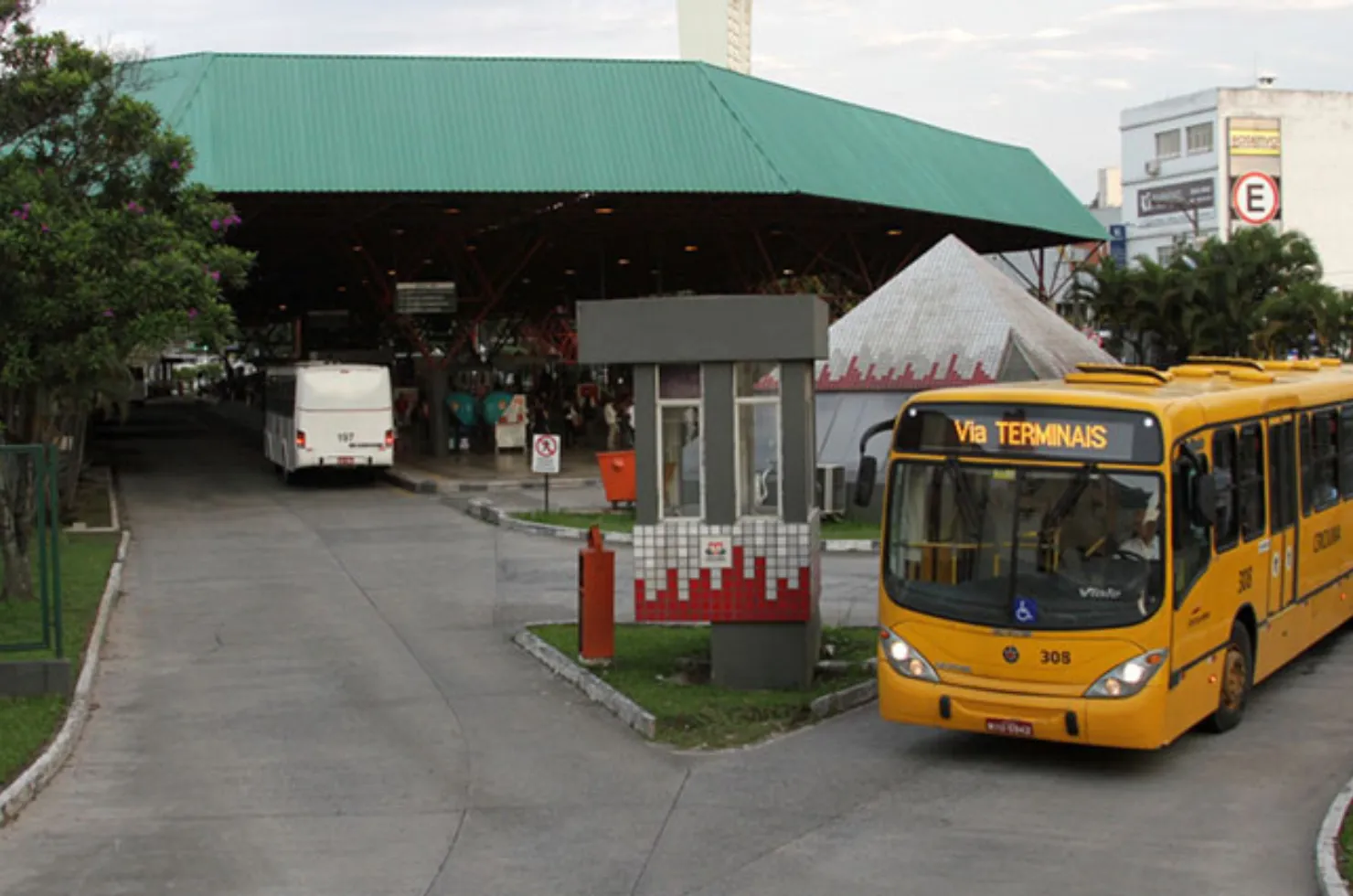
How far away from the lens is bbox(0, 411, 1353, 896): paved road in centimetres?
889

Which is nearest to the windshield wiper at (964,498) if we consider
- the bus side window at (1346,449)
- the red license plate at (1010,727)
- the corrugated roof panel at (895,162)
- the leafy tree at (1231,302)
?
the red license plate at (1010,727)

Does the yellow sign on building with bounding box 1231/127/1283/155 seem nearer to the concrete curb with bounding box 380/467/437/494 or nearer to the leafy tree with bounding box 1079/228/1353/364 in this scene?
the leafy tree with bounding box 1079/228/1353/364

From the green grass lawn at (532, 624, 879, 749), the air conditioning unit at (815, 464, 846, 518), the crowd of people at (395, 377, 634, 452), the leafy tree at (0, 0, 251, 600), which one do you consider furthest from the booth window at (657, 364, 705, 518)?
the crowd of people at (395, 377, 634, 452)

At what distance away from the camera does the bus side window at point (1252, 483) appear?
40.6ft

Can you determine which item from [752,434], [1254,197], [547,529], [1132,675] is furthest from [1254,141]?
[1132,675]

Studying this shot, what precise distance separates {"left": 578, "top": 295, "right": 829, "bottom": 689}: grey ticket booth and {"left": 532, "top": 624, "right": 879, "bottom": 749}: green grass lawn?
1.86 ft

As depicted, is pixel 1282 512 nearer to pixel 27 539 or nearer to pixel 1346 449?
pixel 1346 449

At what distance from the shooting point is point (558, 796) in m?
10.6

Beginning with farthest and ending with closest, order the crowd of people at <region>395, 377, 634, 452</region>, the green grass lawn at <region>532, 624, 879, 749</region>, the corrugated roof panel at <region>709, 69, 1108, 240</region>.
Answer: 1. the crowd of people at <region>395, 377, 634, 452</region>
2. the corrugated roof panel at <region>709, 69, 1108, 240</region>
3. the green grass lawn at <region>532, 624, 879, 749</region>

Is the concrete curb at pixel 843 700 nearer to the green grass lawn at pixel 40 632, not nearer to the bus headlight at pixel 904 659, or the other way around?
the bus headlight at pixel 904 659

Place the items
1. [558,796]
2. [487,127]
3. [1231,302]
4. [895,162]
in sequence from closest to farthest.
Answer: [558,796]
[487,127]
[895,162]
[1231,302]

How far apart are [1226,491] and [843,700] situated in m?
3.39

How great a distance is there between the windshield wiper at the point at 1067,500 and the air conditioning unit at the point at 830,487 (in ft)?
49.9

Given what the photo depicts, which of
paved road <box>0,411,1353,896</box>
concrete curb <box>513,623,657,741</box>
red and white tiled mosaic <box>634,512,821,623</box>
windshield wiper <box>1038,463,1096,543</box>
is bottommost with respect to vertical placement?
paved road <box>0,411,1353,896</box>
